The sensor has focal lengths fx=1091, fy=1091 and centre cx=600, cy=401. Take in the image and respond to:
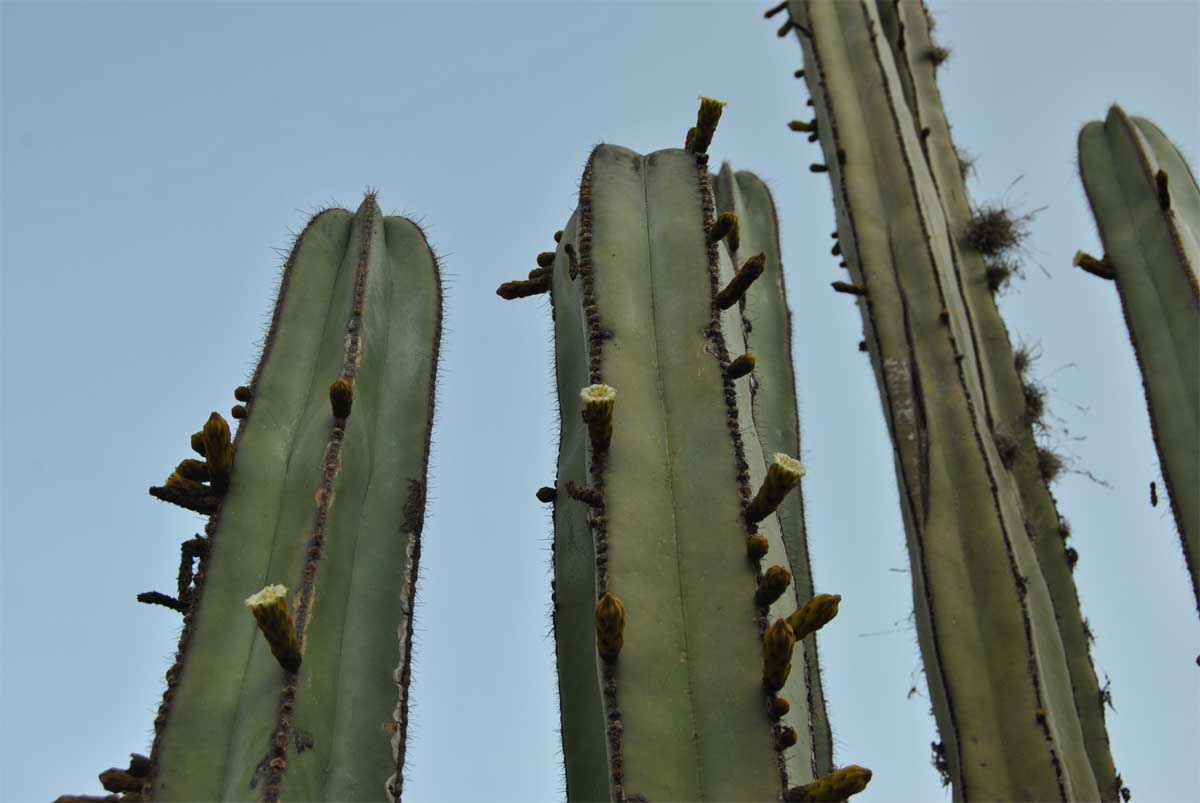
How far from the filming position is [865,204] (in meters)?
5.41

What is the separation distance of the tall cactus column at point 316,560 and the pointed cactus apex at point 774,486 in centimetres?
100

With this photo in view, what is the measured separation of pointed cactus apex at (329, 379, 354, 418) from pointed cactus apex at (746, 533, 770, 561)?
1213 mm

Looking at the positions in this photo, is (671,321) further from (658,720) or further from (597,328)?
(658,720)

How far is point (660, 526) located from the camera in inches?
106

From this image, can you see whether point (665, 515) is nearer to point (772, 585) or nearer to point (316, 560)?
point (772, 585)

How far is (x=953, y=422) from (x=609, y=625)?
283 cm

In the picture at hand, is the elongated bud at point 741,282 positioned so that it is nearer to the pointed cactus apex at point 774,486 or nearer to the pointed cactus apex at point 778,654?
the pointed cactus apex at point 774,486

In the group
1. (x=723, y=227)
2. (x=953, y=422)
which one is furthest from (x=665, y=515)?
(x=953, y=422)

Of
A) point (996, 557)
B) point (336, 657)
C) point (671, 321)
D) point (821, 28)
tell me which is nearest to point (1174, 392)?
point (996, 557)

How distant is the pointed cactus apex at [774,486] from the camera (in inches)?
103

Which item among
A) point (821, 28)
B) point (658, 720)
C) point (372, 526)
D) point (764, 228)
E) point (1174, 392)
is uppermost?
point (821, 28)

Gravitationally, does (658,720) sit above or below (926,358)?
below

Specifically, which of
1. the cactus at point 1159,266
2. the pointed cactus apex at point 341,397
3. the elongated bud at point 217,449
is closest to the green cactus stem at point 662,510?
the pointed cactus apex at point 341,397

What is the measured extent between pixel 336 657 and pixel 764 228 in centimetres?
316
